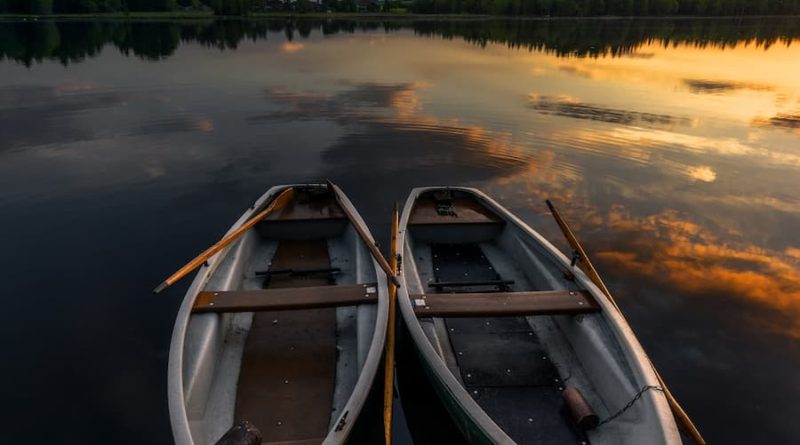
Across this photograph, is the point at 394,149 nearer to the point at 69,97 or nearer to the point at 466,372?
the point at 466,372

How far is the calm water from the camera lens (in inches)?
307

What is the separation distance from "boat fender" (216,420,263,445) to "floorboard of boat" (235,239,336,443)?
1.63m

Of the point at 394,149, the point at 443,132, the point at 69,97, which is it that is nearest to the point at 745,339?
the point at 394,149

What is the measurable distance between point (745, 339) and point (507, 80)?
31.8 meters

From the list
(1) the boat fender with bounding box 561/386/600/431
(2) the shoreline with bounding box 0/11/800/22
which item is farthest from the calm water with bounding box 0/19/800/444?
(2) the shoreline with bounding box 0/11/800/22

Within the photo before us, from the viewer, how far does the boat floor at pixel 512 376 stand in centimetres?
606

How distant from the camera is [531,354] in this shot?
24.6 ft

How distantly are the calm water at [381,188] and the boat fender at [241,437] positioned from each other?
12.0 ft

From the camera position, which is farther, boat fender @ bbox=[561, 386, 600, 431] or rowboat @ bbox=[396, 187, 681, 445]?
boat fender @ bbox=[561, 386, 600, 431]

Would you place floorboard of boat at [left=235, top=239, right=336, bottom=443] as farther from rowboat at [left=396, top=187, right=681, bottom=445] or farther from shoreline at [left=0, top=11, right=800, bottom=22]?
shoreline at [left=0, top=11, right=800, bottom=22]

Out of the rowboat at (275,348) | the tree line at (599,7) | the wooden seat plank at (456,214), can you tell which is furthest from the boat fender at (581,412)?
the tree line at (599,7)

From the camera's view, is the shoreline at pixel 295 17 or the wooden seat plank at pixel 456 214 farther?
the shoreline at pixel 295 17

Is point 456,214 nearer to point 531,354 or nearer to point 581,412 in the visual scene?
point 531,354

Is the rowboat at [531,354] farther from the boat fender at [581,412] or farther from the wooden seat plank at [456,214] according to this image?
the wooden seat plank at [456,214]
